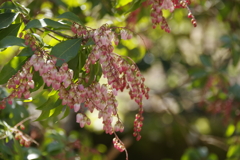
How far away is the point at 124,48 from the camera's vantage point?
2.23 meters

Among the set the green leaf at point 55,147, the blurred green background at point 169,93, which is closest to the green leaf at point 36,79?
the blurred green background at point 169,93

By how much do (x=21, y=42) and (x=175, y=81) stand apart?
3.43 meters

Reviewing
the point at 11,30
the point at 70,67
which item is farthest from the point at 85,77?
the point at 11,30

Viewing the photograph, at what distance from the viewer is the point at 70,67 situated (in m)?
1.15

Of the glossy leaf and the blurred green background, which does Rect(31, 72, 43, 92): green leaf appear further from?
the blurred green background

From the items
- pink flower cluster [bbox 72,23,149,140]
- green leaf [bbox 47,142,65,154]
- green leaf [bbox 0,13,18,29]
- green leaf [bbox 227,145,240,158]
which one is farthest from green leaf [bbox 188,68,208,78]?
green leaf [bbox 0,13,18,29]

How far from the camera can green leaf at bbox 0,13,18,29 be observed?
1.16 meters

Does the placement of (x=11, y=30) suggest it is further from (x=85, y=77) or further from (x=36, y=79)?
(x=85, y=77)

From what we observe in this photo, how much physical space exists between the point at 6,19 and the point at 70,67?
275 millimetres

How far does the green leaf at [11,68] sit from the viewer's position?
114cm

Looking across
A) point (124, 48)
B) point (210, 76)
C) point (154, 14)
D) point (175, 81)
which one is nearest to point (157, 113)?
point (175, 81)

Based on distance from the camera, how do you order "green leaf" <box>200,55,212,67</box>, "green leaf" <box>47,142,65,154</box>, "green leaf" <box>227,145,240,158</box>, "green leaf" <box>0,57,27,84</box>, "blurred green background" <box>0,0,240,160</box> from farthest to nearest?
"green leaf" <box>200,55,212,67</box> → "green leaf" <box>227,145,240,158</box> → "blurred green background" <box>0,0,240,160</box> → "green leaf" <box>47,142,65,154</box> → "green leaf" <box>0,57,27,84</box>

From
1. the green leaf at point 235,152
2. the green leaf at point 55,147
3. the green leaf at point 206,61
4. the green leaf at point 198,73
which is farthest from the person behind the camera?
the green leaf at point 206,61

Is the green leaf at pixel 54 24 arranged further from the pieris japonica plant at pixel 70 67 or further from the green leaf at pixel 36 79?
the green leaf at pixel 36 79
